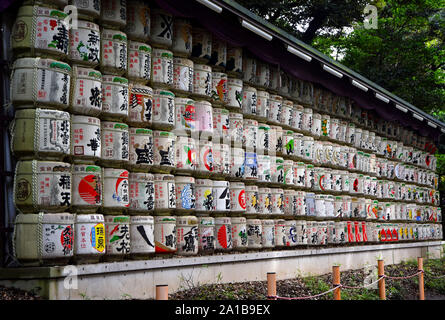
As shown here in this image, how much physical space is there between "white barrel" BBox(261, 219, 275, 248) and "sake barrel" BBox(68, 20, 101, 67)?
459 centimetres

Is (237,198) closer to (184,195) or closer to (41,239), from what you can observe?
(184,195)

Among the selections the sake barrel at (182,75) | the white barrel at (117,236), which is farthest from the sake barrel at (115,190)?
the sake barrel at (182,75)

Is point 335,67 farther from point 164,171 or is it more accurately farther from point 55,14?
point 55,14

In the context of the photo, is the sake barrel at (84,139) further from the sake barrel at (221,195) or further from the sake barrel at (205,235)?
the sake barrel at (221,195)

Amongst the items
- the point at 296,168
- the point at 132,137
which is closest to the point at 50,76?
the point at 132,137

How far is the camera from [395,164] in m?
16.7

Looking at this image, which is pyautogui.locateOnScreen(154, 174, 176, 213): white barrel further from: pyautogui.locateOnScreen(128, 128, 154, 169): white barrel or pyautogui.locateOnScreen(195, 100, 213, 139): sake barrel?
pyautogui.locateOnScreen(195, 100, 213, 139): sake barrel

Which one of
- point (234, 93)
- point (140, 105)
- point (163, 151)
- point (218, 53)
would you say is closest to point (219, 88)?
point (234, 93)

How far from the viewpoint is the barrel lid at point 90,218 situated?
6.92m

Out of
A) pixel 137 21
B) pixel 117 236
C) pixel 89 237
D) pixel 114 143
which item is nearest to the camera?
pixel 89 237

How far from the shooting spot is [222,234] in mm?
9383

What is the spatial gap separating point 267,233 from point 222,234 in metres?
1.46

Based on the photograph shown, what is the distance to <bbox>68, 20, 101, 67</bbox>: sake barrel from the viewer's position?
717 cm

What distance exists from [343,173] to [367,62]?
10837 mm
